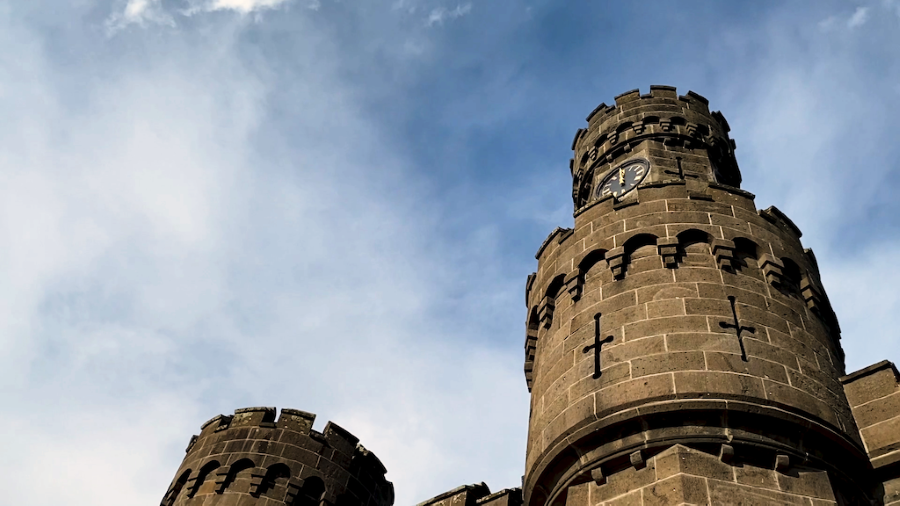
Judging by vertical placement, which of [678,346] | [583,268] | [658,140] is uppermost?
[658,140]

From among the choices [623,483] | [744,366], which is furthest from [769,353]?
[623,483]

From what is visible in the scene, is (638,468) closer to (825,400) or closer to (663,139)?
(825,400)

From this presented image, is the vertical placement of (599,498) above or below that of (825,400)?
below

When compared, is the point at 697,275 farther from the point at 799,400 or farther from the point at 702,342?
the point at 799,400

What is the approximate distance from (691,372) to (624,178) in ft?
30.1

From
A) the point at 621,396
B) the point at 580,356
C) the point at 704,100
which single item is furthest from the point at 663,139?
the point at 621,396

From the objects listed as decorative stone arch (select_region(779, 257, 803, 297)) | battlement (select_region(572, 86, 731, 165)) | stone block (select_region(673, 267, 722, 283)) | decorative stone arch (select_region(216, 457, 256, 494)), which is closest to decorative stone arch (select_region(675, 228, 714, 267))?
stone block (select_region(673, 267, 722, 283))

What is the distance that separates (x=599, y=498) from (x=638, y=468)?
636 millimetres

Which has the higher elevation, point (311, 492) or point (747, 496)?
point (311, 492)

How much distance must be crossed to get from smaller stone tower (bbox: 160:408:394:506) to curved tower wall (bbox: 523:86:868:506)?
7.78 meters

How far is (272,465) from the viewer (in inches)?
814

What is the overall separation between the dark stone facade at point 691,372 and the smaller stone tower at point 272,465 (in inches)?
207

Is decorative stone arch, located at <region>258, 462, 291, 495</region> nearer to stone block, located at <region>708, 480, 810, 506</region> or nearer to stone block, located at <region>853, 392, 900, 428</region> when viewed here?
stone block, located at <region>708, 480, 810, 506</region>

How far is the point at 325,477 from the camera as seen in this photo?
2127 cm
